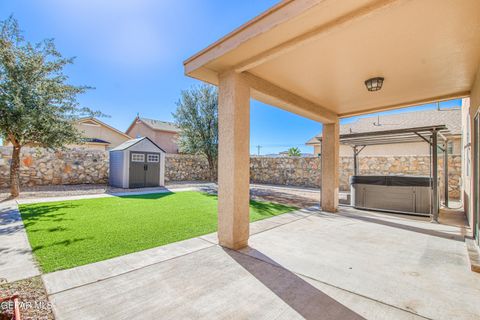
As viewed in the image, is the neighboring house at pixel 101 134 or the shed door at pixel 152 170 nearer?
the shed door at pixel 152 170

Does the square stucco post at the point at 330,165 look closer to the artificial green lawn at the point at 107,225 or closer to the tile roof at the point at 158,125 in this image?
the artificial green lawn at the point at 107,225

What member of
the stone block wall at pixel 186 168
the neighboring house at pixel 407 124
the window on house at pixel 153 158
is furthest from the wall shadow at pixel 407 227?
the stone block wall at pixel 186 168

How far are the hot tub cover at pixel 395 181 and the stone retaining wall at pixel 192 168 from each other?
180 inches

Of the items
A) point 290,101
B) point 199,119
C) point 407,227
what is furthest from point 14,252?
point 199,119

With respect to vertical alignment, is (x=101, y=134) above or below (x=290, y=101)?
above

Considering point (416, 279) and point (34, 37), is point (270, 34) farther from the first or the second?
point (34, 37)

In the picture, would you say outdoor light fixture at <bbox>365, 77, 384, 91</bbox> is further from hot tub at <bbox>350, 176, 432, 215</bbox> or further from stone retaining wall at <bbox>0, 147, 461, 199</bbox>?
stone retaining wall at <bbox>0, 147, 461, 199</bbox>

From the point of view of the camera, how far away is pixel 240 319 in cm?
198

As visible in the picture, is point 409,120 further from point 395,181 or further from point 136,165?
point 136,165

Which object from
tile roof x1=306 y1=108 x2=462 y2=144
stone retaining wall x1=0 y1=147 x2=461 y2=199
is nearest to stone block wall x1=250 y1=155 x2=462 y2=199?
stone retaining wall x1=0 y1=147 x2=461 y2=199

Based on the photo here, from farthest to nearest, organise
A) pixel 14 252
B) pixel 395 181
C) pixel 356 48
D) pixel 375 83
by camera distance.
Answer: pixel 395 181 < pixel 375 83 < pixel 14 252 < pixel 356 48

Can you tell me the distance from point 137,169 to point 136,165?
214 millimetres

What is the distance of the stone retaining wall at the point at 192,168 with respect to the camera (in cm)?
1014

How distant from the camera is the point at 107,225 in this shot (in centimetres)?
483
